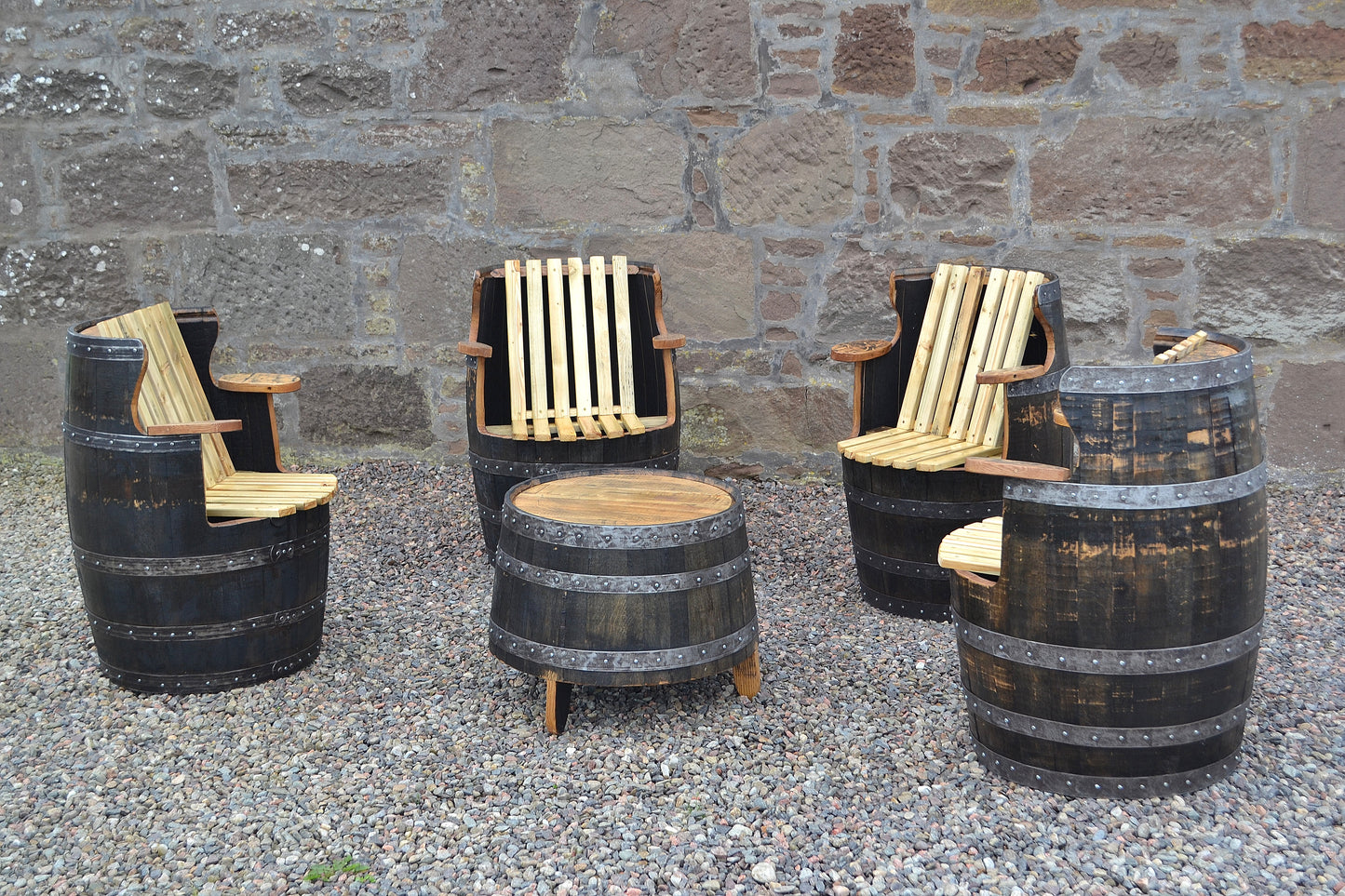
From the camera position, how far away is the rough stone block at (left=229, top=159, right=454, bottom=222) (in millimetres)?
5836

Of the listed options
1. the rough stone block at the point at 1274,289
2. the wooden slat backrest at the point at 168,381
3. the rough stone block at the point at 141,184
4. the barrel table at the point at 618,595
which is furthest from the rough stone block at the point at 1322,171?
the rough stone block at the point at 141,184

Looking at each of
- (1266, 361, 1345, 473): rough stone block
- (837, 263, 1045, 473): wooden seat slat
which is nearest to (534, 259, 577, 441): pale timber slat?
(837, 263, 1045, 473): wooden seat slat

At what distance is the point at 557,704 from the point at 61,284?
4.12 meters

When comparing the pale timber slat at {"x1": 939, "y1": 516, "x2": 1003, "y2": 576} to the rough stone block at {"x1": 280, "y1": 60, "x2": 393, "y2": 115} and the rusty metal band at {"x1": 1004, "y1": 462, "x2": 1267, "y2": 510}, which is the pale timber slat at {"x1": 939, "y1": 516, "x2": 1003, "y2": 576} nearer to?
the rusty metal band at {"x1": 1004, "y1": 462, "x2": 1267, "y2": 510}

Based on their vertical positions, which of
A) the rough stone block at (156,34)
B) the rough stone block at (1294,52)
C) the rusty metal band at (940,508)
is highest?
the rough stone block at (156,34)

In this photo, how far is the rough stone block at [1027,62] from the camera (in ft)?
17.5

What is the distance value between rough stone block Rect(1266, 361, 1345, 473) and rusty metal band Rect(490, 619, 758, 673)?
348 centimetres

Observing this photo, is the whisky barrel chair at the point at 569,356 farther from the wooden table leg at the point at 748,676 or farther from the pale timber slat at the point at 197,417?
the wooden table leg at the point at 748,676

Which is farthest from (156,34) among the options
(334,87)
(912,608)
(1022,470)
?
(1022,470)

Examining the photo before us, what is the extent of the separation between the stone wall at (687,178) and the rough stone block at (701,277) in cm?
1

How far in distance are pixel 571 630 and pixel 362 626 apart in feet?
4.14

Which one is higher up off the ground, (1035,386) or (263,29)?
(263,29)

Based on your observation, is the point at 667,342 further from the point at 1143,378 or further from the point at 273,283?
the point at 273,283

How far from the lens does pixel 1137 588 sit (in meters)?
2.87
